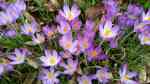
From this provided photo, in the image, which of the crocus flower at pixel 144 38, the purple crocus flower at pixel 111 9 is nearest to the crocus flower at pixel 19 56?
the purple crocus flower at pixel 111 9

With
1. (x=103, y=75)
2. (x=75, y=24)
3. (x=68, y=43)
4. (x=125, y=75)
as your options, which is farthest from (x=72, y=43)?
(x=125, y=75)

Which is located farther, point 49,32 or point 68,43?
point 49,32

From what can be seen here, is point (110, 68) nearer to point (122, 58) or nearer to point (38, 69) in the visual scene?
point (122, 58)

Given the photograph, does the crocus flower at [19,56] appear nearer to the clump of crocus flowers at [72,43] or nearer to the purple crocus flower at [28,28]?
the clump of crocus flowers at [72,43]

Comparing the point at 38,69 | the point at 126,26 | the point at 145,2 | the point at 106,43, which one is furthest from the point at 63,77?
the point at 145,2

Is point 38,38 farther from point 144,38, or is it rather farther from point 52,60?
point 144,38

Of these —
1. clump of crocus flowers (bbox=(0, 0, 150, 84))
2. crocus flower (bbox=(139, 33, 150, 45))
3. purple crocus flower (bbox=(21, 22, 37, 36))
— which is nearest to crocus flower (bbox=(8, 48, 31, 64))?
clump of crocus flowers (bbox=(0, 0, 150, 84))

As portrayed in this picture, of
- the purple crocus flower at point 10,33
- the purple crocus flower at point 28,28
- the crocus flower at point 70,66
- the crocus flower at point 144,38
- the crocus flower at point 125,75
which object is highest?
the purple crocus flower at point 28,28
